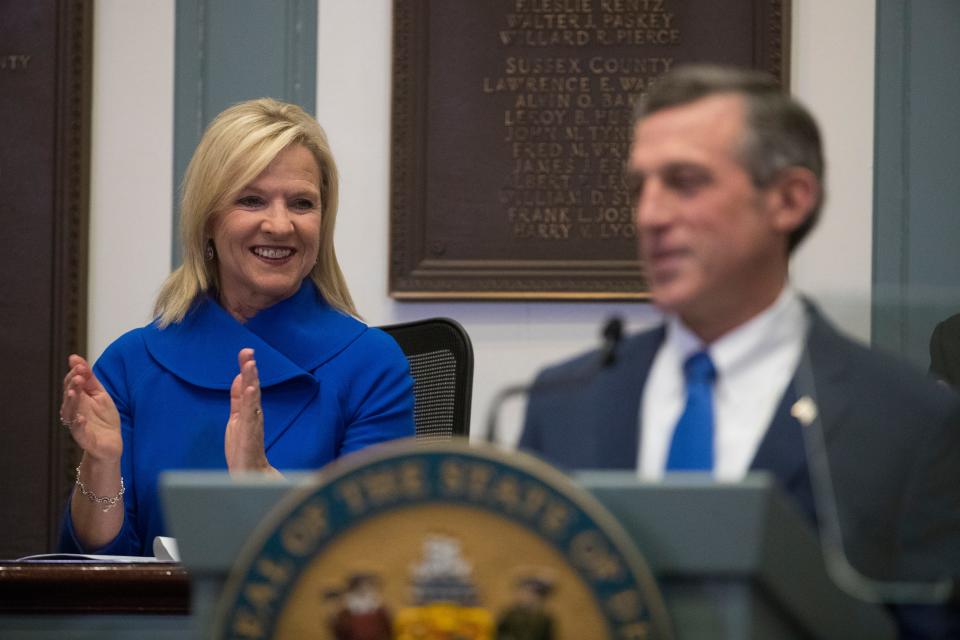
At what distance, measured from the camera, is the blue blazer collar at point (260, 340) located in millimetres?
3068

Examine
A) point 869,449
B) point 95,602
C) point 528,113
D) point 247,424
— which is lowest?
point 95,602

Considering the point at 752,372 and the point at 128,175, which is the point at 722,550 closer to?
the point at 752,372

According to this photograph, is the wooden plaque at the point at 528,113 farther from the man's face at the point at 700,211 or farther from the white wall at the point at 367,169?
the man's face at the point at 700,211

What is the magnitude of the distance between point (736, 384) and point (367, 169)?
112 inches

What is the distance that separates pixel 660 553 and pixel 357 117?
3303mm

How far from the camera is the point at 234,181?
305 centimetres

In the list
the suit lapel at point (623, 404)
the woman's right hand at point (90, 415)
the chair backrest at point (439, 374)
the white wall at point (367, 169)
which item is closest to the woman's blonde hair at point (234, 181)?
the chair backrest at point (439, 374)

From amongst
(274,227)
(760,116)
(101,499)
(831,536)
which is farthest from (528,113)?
(831,536)

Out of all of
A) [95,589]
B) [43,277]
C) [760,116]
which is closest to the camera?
[760,116]

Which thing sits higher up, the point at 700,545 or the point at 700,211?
the point at 700,211

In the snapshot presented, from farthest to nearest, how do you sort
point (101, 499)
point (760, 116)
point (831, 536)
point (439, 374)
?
point (439, 374), point (101, 499), point (760, 116), point (831, 536)

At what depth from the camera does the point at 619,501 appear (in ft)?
4.07

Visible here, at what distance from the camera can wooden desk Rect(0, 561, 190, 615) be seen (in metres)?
2.28

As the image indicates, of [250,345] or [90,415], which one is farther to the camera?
[250,345]
